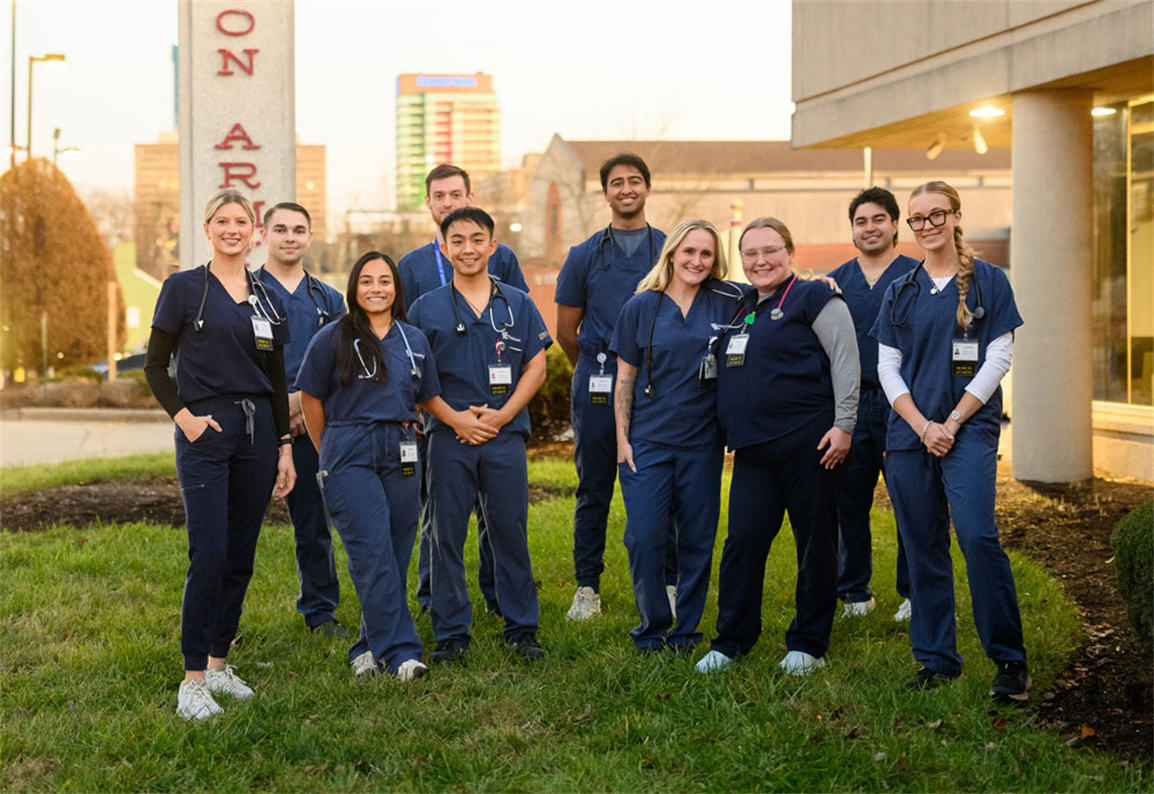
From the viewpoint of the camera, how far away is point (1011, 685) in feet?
17.2

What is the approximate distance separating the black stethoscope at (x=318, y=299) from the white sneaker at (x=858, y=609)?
3.22 metres

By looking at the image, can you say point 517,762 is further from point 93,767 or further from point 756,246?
point 756,246

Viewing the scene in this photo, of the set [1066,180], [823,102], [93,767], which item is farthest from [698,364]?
[823,102]

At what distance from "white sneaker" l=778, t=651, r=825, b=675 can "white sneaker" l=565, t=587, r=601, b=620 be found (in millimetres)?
1453

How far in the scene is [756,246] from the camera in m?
5.68

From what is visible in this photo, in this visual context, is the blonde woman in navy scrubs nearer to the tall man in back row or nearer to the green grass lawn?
the green grass lawn

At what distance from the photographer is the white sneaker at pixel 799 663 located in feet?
18.6

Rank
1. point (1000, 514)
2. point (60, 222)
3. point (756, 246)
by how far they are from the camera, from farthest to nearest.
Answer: point (60, 222)
point (1000, 514)
point (756, 246)

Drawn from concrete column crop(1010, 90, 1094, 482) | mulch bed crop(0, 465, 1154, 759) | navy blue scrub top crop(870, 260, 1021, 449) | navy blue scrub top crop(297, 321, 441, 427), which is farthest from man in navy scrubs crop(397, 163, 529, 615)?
concrete column crop(1010, 90, 1094, 482)

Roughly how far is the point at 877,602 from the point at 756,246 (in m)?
2.57

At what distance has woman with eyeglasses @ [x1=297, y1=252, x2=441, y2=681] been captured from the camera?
577 centimetres

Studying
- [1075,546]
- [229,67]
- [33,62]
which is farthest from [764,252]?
[33,62]

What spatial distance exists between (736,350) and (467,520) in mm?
1558

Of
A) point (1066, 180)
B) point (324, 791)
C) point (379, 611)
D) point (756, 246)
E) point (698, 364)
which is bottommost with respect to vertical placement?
point (324, 791)
